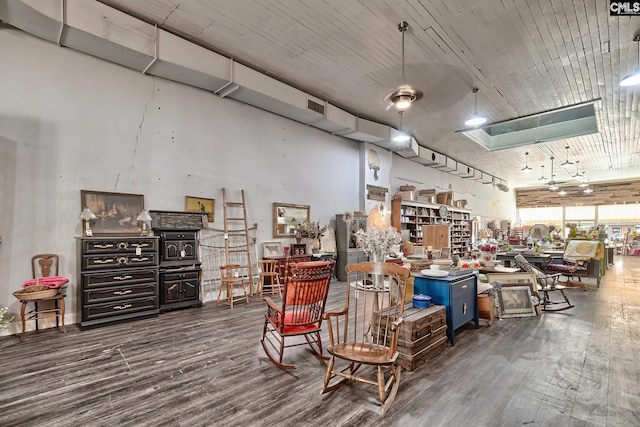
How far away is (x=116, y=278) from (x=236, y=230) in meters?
2.34

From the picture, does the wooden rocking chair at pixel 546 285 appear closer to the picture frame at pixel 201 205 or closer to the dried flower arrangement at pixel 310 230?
the dried flower arrangement at pixel 310 230

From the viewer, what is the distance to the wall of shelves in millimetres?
10133

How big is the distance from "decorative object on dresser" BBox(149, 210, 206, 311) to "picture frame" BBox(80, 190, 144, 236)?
10.9 inches

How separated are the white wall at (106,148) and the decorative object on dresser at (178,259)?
1.08ft

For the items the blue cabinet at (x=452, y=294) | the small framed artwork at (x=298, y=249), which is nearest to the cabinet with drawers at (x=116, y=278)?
the small framed artwork at (x=298, y=249)

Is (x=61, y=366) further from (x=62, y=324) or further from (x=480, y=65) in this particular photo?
(x=480, y=65)

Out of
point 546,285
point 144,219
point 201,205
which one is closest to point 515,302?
point 546,285

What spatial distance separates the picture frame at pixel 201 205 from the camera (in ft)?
18.7

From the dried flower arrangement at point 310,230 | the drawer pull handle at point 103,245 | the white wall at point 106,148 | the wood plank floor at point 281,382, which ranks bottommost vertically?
the wood plank floor at point 281,382

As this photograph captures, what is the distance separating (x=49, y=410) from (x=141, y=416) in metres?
0.74

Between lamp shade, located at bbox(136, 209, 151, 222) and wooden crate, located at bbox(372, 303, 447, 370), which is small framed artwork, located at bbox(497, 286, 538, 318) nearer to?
wooden crate, located at bbox(372, 303, 447, 370)

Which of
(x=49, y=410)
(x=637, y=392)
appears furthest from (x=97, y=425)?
(x=637, y=392)

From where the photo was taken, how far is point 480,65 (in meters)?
5.61

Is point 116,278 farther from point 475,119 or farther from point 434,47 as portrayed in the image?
point 475,119
